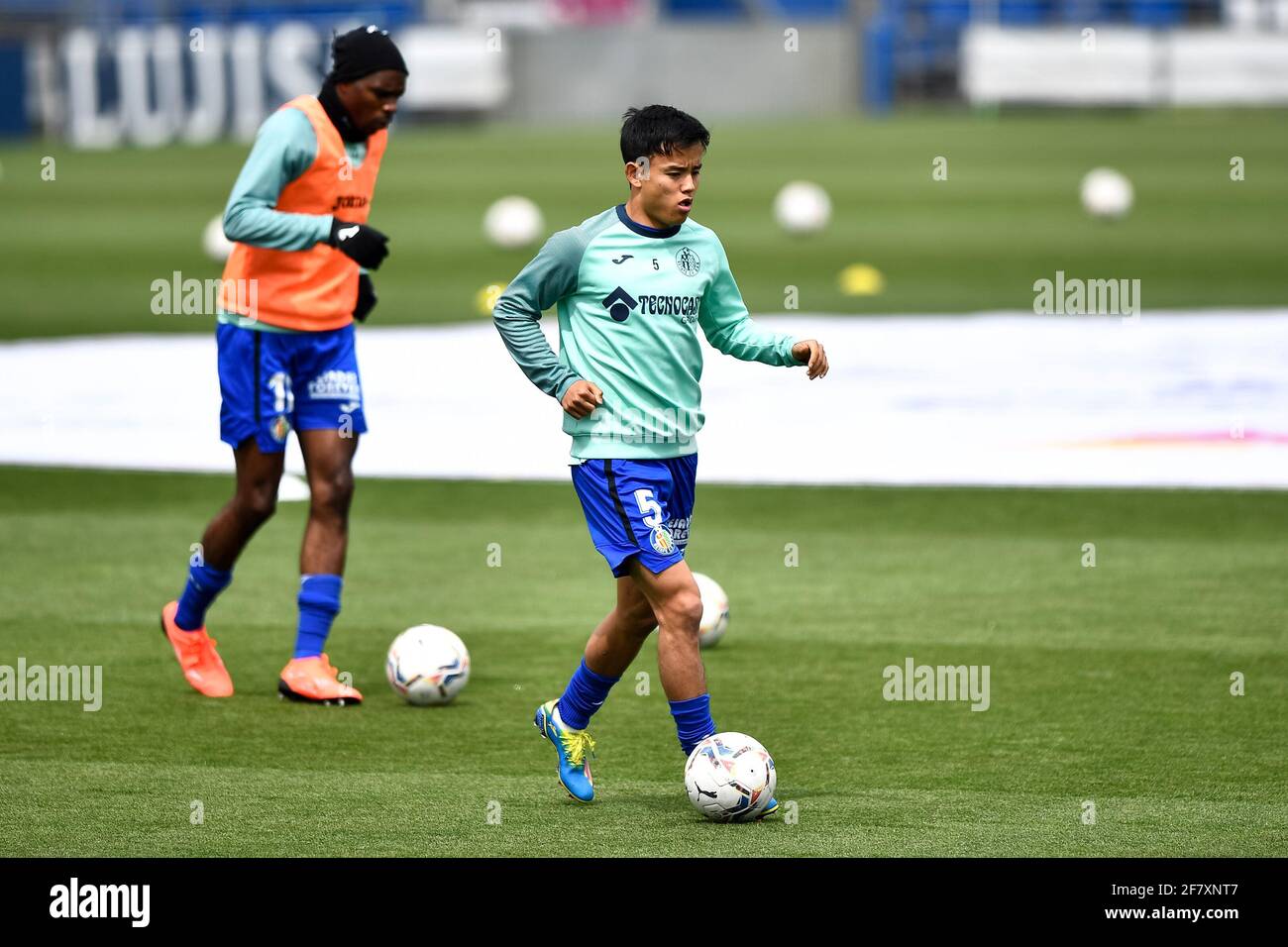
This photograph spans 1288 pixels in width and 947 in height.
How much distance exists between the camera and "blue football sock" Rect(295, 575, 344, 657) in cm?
886

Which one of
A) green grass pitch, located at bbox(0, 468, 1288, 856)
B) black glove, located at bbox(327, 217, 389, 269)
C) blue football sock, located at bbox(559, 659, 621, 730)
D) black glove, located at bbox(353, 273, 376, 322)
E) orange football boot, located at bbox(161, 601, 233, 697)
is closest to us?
green grass pitch, located at bbox(0, 468, 1288, 856)

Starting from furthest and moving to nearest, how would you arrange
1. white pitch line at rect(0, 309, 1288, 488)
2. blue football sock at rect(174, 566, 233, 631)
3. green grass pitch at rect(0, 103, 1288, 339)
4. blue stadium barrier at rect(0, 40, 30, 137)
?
blue stadium barrier at rect(0, 40, 30, 137) < green grass pitch at rect(0, 103, 1288, 339) < white pitch line at rect(0, 309, 1288, 488) < blue football sock at rect(174, 566, 233, 631)

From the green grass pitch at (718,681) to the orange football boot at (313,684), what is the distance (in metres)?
0.13

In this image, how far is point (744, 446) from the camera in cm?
1494

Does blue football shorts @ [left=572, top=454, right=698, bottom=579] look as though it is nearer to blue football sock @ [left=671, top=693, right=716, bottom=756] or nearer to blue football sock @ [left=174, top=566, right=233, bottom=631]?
blue football sock @ [left=671, top=693, right=716, bottom=756]

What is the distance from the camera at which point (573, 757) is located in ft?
23.9

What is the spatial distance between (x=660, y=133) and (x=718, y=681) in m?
2.82

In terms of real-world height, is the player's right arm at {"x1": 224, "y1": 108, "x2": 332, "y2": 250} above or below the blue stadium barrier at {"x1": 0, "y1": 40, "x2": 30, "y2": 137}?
below

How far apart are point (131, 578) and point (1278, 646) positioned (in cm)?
566

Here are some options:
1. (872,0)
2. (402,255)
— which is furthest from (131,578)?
(872,0)

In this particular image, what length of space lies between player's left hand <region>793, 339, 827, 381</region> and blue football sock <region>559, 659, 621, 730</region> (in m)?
1.25

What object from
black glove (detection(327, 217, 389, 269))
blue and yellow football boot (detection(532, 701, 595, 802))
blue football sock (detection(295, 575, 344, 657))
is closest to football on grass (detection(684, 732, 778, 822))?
blue and yellow football boot (detection(532, 701, 595, 802))

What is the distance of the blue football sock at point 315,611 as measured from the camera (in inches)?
349
